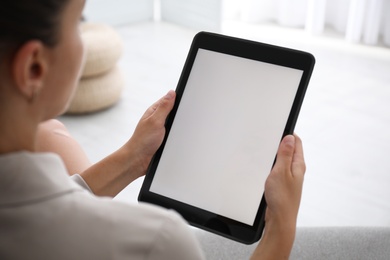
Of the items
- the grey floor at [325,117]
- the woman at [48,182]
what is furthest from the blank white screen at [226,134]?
the grey floor at [325,117]

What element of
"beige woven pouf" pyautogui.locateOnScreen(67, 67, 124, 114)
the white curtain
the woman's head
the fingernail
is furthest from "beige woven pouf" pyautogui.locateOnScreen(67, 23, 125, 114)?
the woman's head

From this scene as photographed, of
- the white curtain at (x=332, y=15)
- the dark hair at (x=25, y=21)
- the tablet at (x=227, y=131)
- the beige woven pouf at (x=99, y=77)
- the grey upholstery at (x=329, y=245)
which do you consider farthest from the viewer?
the white curtain at (x=332, y=15)

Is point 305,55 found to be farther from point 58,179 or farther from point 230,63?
point 58,179

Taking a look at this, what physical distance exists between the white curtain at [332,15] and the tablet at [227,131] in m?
2.92

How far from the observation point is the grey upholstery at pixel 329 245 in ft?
3.55

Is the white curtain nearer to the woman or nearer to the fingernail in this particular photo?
the fingernail

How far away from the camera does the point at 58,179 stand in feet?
1.98

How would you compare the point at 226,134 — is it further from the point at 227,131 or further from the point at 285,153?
the point at 285,153

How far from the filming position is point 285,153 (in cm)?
89

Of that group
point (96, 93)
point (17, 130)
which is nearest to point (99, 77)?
point (96, 93)

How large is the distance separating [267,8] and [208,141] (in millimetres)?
3412

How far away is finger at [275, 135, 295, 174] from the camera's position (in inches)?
34.8

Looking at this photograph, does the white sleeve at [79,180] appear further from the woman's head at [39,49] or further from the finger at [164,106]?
the woman's head at [39,49]

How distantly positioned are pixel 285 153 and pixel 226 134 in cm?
13
